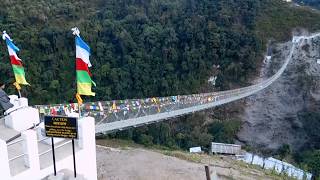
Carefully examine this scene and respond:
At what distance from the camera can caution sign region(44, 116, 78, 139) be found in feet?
21.4

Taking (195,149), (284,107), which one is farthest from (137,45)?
(284,107)

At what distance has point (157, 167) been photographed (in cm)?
1756

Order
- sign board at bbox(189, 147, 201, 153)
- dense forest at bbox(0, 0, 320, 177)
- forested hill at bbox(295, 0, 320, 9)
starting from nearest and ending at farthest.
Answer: sign board at bbox(189, 147, 201, 153) → dense forest at bbox(0, 0, 320, 177) → forested hill at bbox(295, 0, 320, 9)

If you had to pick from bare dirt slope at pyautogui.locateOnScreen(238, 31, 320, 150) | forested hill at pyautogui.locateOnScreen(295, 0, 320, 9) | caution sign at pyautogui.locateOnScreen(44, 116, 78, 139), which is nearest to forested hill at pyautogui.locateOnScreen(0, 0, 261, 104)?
bare dirt slope at pyautogui.locateOnScreen(238, 31, 320, 150)

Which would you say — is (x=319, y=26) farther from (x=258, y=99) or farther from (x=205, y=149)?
(x=205, y=149)

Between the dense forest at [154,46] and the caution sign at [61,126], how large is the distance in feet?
58.2

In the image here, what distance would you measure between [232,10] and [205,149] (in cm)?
1298

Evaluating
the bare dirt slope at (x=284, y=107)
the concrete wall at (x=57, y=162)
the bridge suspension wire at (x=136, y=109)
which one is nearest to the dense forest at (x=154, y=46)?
the bare dirt slope at (x=284, y=107)

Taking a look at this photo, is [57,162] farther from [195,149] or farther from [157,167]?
[195,149]

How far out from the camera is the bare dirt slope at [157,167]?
1673 centimetres

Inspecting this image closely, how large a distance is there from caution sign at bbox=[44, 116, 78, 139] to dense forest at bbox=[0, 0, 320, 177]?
1774 cm

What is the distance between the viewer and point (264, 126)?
29.6 meters

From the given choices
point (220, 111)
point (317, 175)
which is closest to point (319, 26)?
point (220, 111)

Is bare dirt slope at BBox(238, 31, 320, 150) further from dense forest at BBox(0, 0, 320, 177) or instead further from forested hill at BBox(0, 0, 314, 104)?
forested hill at BBox(0, 0, 314, 104)
